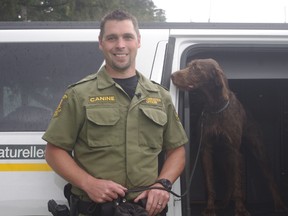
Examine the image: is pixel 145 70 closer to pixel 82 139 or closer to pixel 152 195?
pixel 82 139

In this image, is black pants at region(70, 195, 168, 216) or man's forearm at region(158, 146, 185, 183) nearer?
black pants at region(70, 195, 168, 216)

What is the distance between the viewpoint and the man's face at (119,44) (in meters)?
2.23

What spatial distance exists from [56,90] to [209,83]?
108 centimetres

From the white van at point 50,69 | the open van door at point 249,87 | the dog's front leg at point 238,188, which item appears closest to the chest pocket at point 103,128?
the white van at point 50,69

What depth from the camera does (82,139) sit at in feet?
7.27

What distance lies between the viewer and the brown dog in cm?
298

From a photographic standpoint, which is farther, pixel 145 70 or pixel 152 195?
pixel 145 70

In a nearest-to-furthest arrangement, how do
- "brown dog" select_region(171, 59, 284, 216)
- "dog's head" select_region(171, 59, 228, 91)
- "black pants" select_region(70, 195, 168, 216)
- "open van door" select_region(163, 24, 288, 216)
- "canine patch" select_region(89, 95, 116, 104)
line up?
"black pants" select_region(70, 195, 168, 216) → "canine patch" select_region(89, 95, 116, 104) → "open van door" select_region(163, 24, 288, 216) → "dog's head" select_region(171, 59, 228, 91) → "brown dog" select_region(171, 59, 284, 216)

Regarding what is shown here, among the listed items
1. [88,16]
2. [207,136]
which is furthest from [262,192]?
[88,16]

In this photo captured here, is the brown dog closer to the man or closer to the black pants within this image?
the man

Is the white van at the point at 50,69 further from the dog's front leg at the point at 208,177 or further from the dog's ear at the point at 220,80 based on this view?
the dog's front leg at the point at 208,177

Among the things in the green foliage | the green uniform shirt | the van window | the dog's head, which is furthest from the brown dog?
the green foliage

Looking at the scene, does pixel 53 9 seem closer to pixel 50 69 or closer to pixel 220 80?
pixel 220 80

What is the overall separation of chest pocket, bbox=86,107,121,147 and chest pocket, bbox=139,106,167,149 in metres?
0.13
